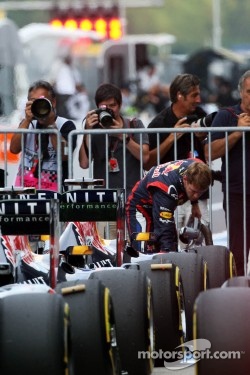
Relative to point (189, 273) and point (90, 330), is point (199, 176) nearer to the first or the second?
point (189, 273)

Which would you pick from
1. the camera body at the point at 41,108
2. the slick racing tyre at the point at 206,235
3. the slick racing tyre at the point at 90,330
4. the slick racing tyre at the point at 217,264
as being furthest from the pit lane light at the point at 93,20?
the slick racing tyre at the point at 90,330

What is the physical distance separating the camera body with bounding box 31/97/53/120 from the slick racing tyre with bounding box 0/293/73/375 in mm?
4702

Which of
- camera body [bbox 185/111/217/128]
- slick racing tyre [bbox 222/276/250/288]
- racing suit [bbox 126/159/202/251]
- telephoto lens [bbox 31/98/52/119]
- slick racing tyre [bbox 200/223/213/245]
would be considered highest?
telephoto lens [bbox 31/98/52/119]

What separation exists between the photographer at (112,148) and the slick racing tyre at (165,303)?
309cm

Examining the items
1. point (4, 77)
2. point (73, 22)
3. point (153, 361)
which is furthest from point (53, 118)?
point (73, 22)

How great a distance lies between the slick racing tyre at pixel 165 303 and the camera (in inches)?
348

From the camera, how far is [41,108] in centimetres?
1182

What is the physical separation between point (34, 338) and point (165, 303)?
1.86m

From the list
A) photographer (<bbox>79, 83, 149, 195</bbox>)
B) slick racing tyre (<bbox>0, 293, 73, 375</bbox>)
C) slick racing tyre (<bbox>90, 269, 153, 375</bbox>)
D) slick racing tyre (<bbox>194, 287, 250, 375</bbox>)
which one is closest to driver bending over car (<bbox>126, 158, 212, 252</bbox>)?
photographer (<bbox>79, 83, 149, 195</bbox>)

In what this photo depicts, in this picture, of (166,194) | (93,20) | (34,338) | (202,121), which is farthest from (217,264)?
(93,20)

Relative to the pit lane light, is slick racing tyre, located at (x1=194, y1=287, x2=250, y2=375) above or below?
below

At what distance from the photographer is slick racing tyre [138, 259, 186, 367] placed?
29.0ft

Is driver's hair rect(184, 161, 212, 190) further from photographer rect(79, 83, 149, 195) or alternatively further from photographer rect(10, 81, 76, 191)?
photographer rect(10, 81, 76, 191)

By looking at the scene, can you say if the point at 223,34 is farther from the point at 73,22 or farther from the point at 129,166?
the point at 129,166
